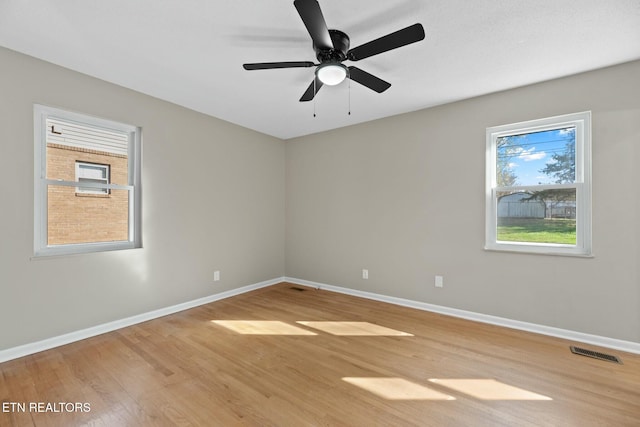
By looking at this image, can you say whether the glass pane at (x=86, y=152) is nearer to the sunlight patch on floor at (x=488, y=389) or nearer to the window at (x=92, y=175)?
the window at (x=92, y=175)

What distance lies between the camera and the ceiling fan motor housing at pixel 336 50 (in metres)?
2.04

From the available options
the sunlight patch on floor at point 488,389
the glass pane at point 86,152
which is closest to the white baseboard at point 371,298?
the sunlight patch on floor at point 488,389

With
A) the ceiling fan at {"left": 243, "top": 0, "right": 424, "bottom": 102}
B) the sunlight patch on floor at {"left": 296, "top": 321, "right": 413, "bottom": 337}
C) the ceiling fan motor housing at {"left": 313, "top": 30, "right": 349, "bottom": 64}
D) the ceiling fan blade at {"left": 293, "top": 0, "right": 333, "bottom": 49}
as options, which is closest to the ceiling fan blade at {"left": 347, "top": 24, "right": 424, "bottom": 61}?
the ceiling fan at {"left": 243, "top": 0, "right": 424, "bottom": 102}

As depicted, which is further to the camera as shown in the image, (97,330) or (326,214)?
(326,214)

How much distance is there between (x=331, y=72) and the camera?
201 centimetres

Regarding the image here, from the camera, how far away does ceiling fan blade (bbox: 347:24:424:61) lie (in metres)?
1.66

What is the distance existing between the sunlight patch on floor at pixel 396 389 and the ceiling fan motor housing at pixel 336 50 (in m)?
2.35

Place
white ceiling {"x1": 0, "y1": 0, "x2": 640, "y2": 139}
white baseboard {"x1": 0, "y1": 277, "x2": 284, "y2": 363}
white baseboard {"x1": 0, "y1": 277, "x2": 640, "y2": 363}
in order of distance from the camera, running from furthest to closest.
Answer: white baseboard {"x1": 0, "y1": 277, "x2": 640, "y2": 363}, white baseboard {"x1": 0, "y1": 277, "x2": 284, "y2": 363}, white ceiling {"x1": 0, "y1": 0, "x2": 640, "y2": 139}

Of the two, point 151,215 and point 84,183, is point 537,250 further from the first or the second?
point 84,183

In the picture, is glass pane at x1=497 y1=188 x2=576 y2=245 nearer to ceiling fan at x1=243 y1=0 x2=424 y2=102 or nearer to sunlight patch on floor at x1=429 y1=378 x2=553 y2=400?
sunlight patch on floor at x1=429 y1=378 x2=553 y2=400

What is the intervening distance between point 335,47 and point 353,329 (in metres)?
2.62

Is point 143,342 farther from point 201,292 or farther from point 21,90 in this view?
point 21,90

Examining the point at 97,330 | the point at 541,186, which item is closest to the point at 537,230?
the point at 541,186

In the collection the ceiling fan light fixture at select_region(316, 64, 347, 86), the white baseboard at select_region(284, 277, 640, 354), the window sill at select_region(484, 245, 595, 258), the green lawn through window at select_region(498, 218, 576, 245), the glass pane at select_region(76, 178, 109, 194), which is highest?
the ceiling fan light fixture at select_region(316, 64, 347, 86)
